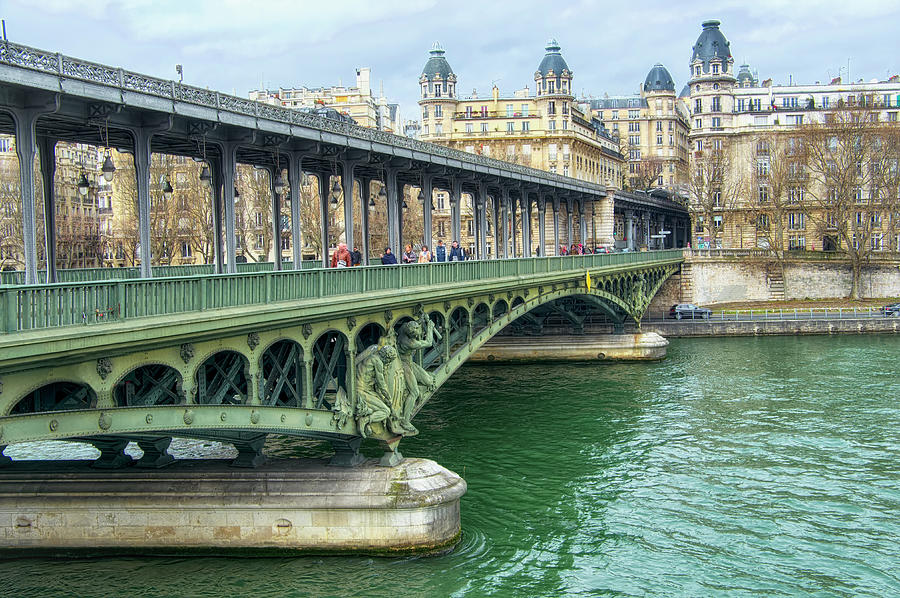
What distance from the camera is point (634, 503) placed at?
26.6 meters

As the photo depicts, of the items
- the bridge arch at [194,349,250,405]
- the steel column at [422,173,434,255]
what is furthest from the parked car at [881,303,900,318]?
the bridge arch at [194,349,250,405]

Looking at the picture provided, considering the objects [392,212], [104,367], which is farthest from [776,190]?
[104,367]

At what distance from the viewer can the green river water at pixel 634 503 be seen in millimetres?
20922

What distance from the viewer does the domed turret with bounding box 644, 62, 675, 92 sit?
151 metres

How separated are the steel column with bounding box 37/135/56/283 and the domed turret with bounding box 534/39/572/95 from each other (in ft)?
313

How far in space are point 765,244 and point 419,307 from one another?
3243 inches

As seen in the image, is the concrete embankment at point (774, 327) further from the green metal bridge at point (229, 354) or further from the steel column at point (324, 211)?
the green metal bridge at point (229, 354)

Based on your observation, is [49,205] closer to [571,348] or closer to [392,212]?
[392,212]

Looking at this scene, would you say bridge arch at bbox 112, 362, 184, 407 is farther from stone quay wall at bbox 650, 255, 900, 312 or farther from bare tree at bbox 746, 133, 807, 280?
bare tree at bbox 746, 133, 807, 280

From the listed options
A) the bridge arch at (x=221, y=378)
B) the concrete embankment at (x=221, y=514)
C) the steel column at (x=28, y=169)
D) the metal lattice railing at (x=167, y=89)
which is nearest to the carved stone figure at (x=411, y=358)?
the concrete embankment at (x=221, y=514)

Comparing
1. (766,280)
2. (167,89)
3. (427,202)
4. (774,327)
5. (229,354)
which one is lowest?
(774,327)

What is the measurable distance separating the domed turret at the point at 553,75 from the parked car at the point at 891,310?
51.5 m

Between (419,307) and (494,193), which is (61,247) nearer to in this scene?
(494,193)

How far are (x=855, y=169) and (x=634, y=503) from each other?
6531 centimetres
